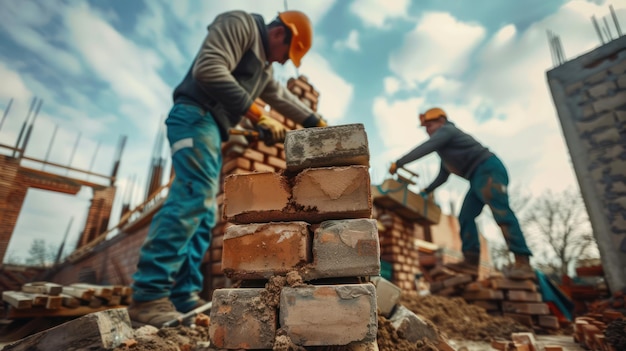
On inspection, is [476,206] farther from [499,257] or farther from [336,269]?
[499,257]

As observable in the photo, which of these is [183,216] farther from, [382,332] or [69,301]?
[382,332]

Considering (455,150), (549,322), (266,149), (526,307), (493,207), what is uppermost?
(455,150)

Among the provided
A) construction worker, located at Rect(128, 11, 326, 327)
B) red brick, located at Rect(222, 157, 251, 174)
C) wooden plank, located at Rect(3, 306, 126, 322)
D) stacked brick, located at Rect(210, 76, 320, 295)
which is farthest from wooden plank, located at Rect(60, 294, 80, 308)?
red brick, located at Rect(222, 157, 251, 174)

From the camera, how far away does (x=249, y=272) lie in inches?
34.6

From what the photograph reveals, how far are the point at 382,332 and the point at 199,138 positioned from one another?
136 cm

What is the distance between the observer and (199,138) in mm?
1698

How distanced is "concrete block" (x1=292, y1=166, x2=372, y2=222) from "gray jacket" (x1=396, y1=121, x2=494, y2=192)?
8.00ft

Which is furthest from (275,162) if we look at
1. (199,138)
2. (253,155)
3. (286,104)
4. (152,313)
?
(152,313)

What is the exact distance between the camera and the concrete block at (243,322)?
803 millimetres

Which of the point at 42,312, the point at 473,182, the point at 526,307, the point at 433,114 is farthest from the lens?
the point at 433,114

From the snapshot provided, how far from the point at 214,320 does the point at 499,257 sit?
652 inches

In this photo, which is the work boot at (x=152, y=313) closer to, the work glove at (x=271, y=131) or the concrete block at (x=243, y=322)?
the concrete block at (x=243, y=322)

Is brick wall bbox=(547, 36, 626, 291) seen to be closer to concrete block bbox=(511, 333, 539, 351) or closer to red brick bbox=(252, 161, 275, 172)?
concrete block bbox=(511, 333, 539, 351)

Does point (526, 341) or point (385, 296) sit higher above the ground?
point (385, 296)
